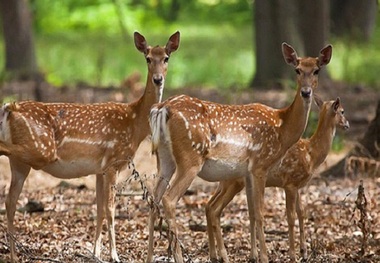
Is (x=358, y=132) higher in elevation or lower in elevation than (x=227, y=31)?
lower

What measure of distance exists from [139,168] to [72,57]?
46.6 feet

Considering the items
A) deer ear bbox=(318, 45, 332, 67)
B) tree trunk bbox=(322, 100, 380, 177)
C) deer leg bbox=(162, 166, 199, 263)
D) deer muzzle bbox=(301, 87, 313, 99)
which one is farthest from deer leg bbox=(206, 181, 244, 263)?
tree trunk bbox=(322, 100, 380, 177)

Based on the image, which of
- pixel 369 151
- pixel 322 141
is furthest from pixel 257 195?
pixel 369 151

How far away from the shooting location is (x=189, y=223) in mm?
10422

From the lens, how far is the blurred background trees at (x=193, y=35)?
2027cm

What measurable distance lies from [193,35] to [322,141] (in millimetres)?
24018

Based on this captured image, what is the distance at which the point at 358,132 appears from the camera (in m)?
15.9

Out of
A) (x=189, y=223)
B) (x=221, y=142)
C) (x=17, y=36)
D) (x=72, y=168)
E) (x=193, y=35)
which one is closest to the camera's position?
(x=221, y=142)

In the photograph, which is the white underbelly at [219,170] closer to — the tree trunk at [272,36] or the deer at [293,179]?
the deer at [293,179]

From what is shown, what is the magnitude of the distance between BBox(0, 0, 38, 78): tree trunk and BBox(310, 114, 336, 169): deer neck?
1441cm

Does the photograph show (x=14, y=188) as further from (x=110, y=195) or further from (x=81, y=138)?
(x=110, y=195)

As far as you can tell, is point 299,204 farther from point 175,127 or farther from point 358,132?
point 358,132

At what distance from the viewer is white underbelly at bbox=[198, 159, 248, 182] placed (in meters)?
8.41

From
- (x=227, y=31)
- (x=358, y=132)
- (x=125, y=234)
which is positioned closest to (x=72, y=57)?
(x=227, y=31)
